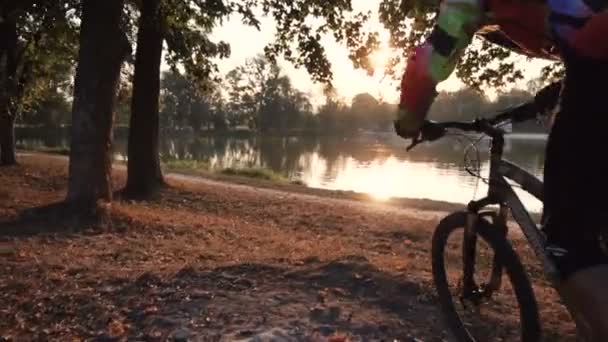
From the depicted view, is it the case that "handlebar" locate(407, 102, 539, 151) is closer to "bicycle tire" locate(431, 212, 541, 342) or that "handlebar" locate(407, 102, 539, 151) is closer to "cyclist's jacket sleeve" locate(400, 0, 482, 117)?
"bicycle tire" locate(431, 212, 541, 342)

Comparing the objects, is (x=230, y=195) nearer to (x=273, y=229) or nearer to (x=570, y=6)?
(x=273, y=229)

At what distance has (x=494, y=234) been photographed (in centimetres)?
312

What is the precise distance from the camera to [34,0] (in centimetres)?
1067

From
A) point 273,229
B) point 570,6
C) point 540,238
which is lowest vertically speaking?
point 273,229

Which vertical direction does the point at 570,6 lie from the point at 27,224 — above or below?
above

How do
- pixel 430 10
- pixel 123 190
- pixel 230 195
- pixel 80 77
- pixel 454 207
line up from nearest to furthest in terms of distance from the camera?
pixel 80 77
pixel 430 10
pixel 123 190
pixel 230 195
pixel 454 207

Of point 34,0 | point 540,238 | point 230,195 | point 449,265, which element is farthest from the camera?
point 230,195

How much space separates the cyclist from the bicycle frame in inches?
10.1

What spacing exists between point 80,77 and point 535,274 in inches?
294

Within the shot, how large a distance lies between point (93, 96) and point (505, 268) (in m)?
7.53

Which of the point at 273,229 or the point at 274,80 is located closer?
the point at 273,229

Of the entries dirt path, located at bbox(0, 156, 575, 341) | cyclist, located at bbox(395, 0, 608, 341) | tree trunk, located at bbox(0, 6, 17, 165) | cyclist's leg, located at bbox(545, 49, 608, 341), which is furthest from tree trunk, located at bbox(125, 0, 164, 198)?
cyclist's leg, located at bbox(545, 49, 608, 341)

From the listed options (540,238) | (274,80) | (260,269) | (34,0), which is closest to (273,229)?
(260,269)

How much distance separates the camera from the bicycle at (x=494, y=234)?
2771 mm
